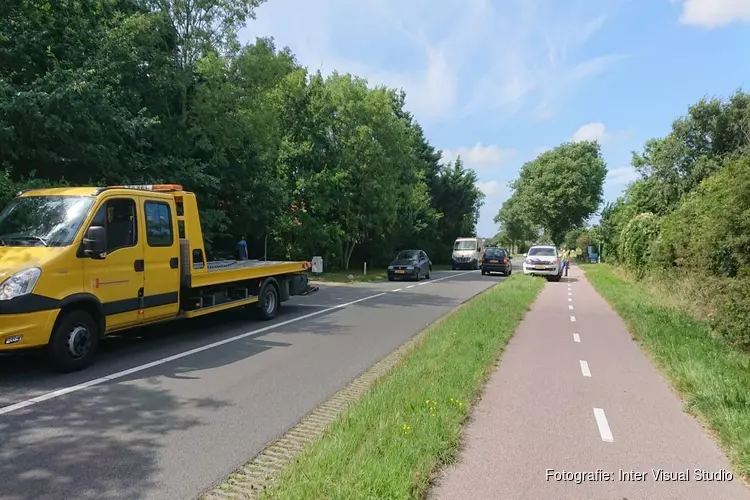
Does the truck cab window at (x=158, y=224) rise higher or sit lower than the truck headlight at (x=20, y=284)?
higher

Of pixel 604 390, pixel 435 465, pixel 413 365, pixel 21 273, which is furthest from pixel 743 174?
pixel 21 273

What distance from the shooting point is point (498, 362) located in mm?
7859

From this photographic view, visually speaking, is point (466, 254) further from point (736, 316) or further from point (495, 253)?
point (736, 316)

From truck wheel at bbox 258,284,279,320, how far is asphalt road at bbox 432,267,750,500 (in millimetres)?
5674

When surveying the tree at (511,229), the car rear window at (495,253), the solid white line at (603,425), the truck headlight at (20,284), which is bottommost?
the solid white line at (603,425)

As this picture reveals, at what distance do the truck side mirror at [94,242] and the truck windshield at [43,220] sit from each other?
0.23 metres

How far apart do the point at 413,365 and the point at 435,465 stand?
10.2 ft

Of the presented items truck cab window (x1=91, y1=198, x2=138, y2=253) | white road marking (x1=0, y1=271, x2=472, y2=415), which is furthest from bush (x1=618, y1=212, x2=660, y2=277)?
truck cab window (x1=91, y1=198, x2=138, y2=253)

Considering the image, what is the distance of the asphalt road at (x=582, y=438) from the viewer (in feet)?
12.6

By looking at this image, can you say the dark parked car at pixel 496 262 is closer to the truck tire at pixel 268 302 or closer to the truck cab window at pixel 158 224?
the truck tire at pixel 268 302

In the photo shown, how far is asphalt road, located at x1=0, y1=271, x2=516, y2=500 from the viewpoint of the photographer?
3938 mm

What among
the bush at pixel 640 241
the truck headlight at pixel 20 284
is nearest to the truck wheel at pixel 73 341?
the truck headlight at pixel 20 284

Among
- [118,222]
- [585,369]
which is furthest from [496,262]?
[118,222]

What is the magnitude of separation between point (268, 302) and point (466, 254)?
102ft
